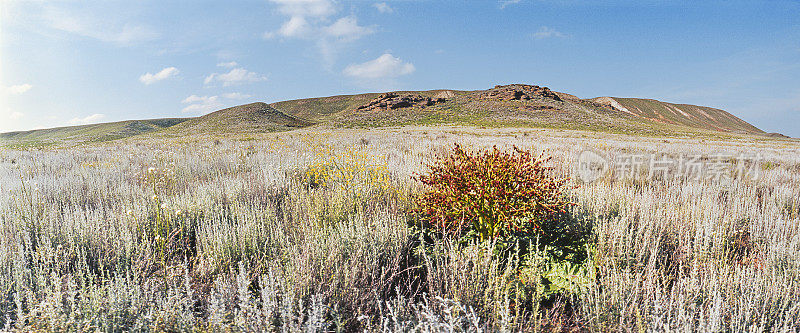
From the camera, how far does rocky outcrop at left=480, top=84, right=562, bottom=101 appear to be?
83.6 m

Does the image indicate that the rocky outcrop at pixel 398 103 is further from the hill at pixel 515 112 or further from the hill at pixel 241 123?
the hill at pixel 241 123

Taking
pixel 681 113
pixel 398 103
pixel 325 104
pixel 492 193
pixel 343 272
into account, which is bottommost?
pixel 343 272

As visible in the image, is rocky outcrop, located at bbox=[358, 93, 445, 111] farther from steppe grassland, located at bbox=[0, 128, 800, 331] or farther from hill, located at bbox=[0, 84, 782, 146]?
steppe grassland, located at bbox=[0, 128, 800, 331]

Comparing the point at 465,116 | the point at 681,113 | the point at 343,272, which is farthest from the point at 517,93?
the point at 343,272

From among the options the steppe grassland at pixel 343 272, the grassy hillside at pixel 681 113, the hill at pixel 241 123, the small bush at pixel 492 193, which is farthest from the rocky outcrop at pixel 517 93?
the small bush at pixel 492 193

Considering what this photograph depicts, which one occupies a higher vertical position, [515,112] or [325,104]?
[325,104]

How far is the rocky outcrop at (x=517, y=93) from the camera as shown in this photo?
83.6m

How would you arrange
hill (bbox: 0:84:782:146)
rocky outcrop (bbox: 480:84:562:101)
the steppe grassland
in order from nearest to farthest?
the steppe grassland
hill (bbox: 0:84:782:146)
rocky outcrop (bbox: 480:84:562:101)

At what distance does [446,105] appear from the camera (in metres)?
80.2

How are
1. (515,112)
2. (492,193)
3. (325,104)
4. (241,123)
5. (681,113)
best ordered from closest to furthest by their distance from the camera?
(492,193) < (241,123) < (515,112) < (681,113) < (325,104)

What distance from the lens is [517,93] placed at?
277 feet

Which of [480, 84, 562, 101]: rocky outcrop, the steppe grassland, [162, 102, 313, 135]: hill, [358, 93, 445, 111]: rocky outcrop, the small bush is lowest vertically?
the steppe grassland

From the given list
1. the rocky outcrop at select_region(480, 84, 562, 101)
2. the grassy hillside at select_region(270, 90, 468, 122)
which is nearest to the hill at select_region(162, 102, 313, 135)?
the grassy hillside at select_region(270, 90, 468, 122)

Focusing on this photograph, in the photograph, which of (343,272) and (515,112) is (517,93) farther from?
(343,272)
